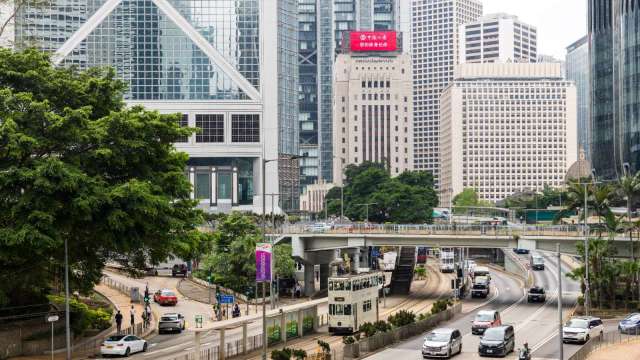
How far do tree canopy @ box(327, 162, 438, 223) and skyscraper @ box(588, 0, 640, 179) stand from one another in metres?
32.8

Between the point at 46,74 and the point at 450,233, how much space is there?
54.4 meters

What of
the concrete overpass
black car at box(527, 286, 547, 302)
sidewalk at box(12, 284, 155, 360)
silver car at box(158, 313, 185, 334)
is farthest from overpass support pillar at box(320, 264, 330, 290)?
silver car at box(158, 313, 185, 334)

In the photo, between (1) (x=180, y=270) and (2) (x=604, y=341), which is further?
(1) (x=180, y=270)

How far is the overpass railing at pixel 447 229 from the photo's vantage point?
3836 inches

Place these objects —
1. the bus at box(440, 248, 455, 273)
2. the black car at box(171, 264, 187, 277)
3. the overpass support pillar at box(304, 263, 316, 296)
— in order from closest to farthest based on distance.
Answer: the black car at box(171, 264, 187, 277) → the overpass support pillar at box(304, 263, 316, 296) → the bus at box(440, 248, 455, 273)

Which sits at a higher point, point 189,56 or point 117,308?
point 189,56

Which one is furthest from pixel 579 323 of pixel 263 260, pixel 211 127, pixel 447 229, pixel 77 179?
pixel 211 127

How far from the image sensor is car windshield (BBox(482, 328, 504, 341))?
61219mm

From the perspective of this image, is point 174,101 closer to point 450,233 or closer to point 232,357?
point 450,233

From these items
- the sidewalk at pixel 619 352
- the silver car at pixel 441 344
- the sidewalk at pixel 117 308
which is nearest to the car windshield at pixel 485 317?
the sidewalk at pixel 619 352

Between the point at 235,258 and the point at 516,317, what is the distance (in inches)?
1287

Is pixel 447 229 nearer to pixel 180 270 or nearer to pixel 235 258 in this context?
pixel 235 258

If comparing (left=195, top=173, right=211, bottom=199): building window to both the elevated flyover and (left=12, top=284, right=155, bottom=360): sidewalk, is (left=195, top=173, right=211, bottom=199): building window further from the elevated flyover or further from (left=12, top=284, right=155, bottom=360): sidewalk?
(left=12, top=284, right=155, bottom=360): sidewalk

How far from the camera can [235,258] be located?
104 metres
